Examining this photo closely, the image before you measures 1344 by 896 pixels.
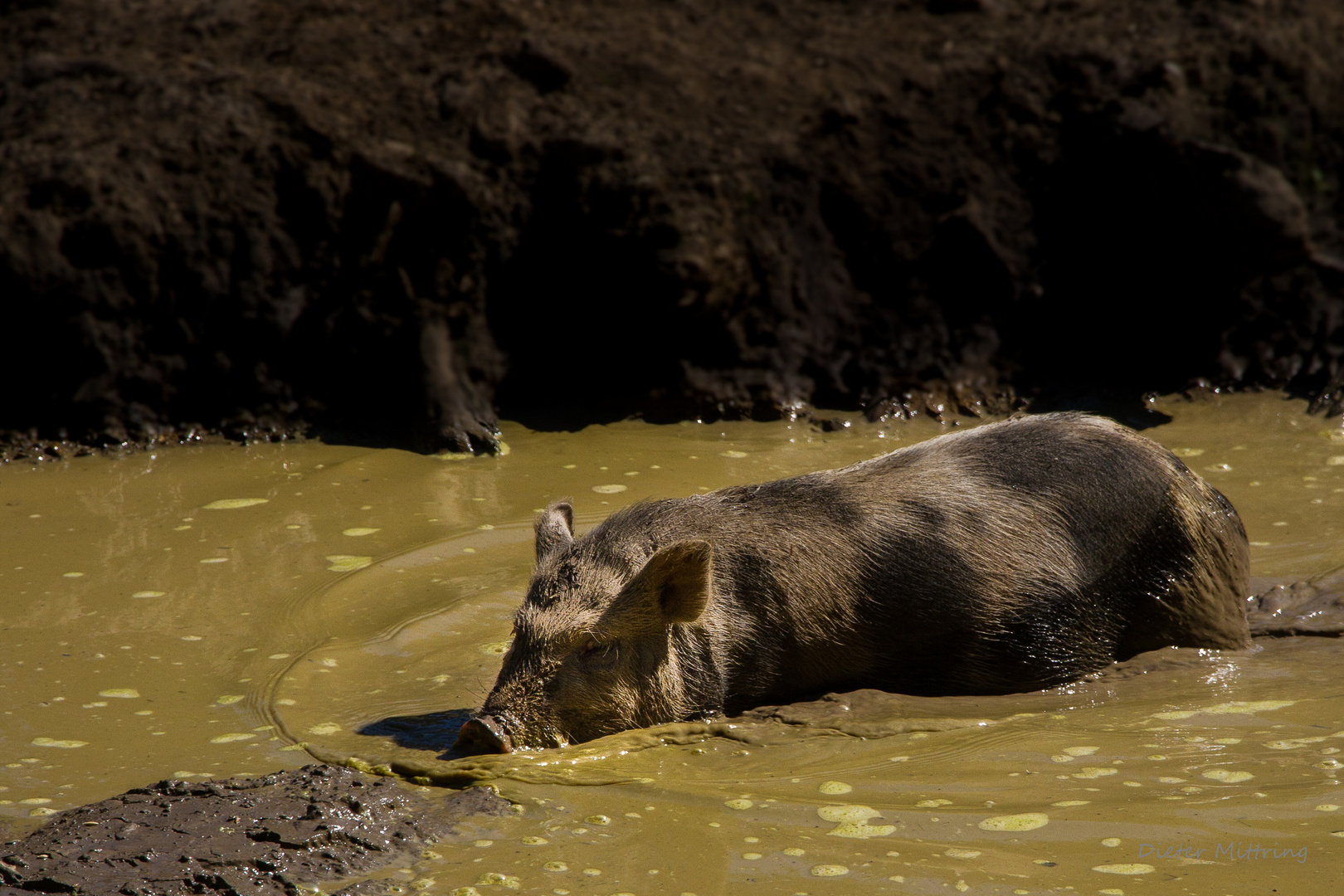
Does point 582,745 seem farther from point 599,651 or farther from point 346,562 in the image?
point 346,562

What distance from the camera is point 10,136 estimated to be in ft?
29.6

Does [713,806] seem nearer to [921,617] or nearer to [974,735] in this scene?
[974,735]

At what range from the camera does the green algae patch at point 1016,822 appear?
352cm

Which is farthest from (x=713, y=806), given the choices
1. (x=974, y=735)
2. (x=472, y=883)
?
(x=974, y=735)

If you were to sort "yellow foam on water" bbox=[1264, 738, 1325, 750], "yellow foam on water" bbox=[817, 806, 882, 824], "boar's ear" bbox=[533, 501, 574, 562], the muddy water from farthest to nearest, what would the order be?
"boar's ear" bbox=[533, 501, 574, 562], "yellow foam on water" bbox=[1264, 738, 1325, 750], "yellow foam on water" bbox=[817, 806, 882, 824], the muddy water

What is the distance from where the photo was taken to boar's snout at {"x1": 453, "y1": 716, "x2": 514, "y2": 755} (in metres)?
4.13

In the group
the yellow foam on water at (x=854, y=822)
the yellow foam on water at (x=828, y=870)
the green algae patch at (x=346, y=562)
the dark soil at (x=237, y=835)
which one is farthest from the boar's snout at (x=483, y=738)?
the green algae patch at (x=346, y=562)

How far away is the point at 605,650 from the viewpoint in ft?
15.0

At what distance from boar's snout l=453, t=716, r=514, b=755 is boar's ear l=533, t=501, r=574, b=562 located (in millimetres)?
898

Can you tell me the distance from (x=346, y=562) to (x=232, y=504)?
123 cm

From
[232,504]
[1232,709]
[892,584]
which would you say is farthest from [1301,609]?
[232,504]

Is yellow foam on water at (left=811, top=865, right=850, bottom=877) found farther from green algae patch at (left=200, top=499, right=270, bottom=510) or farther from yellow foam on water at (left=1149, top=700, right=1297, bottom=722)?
green algae patch at (left=200, top=499, right=270, bottom=510)

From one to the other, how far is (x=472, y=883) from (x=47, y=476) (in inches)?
211

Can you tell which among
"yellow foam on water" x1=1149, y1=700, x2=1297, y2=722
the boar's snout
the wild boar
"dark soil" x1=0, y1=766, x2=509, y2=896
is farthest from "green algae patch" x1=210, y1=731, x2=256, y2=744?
"yellow foam on water" x1=1149, y1=700, x2=1297, y2=722
